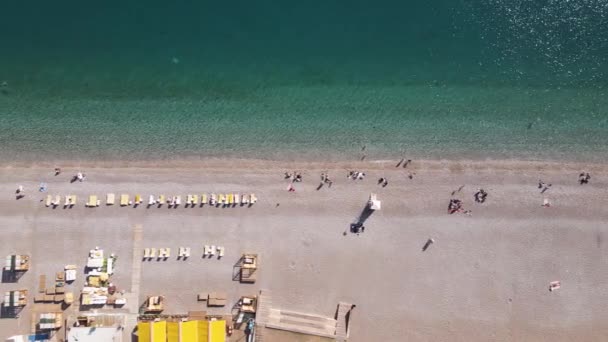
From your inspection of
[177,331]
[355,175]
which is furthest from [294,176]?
[177,331]

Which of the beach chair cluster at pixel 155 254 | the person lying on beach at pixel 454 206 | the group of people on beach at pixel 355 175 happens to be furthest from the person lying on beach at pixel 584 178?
the beach chair cluster at pixel 155 254

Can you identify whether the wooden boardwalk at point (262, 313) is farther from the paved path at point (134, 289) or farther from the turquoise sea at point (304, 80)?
the turquoise sea at point (304, 80)

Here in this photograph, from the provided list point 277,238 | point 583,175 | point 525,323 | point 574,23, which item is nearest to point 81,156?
point 277,238

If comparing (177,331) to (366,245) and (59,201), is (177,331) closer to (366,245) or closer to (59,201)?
(59,201)

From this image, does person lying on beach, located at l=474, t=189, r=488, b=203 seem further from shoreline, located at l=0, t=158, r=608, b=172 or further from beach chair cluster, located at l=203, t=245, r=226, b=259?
beach chair cluster, located at l=203, t=245, r=226, b=259

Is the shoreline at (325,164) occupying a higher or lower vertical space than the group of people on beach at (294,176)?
higher

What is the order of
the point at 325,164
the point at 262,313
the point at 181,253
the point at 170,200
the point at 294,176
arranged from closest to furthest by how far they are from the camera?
the point at 262,313 → the point at 181,253 → the point at 170,200 → the point at 294,176 → the point at 325,164
